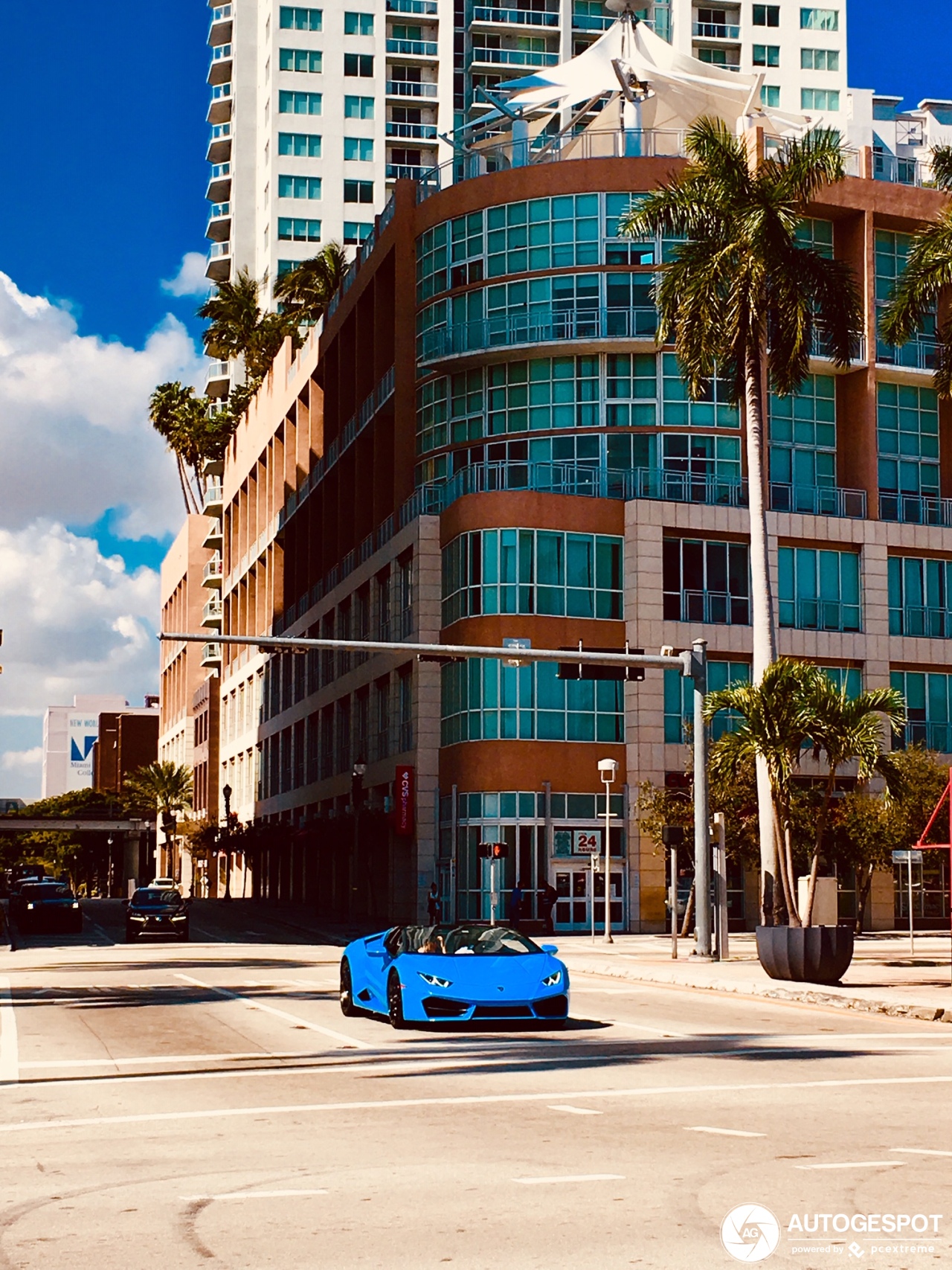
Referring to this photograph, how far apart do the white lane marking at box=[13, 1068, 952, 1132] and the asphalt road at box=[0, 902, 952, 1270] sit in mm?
48

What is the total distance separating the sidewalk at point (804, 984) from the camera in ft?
79.1

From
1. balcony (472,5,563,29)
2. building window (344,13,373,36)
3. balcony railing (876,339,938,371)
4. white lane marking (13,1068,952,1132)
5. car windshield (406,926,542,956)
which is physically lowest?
white lane marking (13,1068,952,1132)

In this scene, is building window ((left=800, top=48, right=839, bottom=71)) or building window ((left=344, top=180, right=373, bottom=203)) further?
building window ((left=800, top=48, right=839, bottom=71))

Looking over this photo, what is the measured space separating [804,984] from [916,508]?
40.9m

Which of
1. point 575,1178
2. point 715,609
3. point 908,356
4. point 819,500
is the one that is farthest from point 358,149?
point 575,1178

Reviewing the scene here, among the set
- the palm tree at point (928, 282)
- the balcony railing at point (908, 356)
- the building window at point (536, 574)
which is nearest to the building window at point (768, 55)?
the balcony railing at point (908, 356)

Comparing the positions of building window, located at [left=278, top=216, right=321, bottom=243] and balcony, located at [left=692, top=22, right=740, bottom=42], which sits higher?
balcony, located at [left=692, top=22, right=740, bottom=42]

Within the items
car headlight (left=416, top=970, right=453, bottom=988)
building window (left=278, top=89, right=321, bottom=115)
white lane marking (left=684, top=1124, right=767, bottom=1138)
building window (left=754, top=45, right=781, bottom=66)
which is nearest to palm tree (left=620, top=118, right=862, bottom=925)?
car headlight (left=416, top=970, right=453, bottom=988)

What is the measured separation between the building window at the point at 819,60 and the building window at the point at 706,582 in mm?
69007

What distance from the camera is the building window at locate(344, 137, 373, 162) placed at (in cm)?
11612

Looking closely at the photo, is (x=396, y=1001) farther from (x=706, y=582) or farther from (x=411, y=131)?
(x=411, y=131)

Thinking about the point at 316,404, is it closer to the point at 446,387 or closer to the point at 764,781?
the point at 446,387

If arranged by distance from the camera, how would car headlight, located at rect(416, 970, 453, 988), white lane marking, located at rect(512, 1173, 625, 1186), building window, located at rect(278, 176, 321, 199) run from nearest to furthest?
white lane marking, located at rect(512, 1173, 625, 1186), car headlight, located at rect(416, 970, 453, 988), building window, located at rect(278, 176, 321, 199)

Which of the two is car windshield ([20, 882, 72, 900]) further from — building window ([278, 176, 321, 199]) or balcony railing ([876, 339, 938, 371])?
building window ([278, 176, 321, 199])
